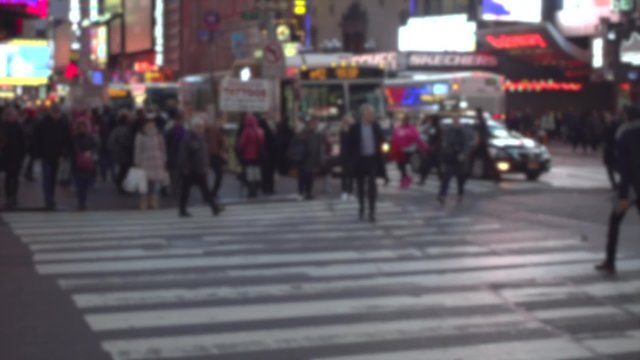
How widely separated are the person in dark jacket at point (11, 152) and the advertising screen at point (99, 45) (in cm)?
7410

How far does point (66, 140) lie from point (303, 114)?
501 inches

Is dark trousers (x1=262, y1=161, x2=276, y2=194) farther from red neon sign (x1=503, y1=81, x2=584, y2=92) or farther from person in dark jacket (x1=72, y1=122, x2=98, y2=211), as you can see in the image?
red neon sign (x1=503, y1=81, x2=584, y2=92)

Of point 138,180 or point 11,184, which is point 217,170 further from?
point 11,184

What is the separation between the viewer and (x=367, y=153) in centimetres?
1906

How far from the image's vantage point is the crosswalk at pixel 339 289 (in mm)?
9375

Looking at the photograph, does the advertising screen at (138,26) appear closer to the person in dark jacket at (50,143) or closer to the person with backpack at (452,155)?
the person with backpack at (452,155)

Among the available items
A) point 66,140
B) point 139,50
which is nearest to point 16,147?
point 66,140

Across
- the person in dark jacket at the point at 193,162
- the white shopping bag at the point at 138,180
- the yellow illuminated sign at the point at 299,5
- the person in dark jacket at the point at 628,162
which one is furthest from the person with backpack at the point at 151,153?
the yellow illuminated sign at the point at 299,5

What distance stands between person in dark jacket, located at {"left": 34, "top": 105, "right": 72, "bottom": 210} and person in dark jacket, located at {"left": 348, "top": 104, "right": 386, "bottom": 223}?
18.1ft

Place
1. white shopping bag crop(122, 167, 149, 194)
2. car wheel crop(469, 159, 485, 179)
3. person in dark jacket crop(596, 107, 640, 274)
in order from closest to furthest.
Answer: person in dark jacket crop(596, 107, 640, 274) → white shopping bag crop(122, 167, 149, 194) → car wheel crop(469, 159, 485, 179)

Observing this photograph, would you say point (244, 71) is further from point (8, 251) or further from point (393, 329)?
point (393, 329)

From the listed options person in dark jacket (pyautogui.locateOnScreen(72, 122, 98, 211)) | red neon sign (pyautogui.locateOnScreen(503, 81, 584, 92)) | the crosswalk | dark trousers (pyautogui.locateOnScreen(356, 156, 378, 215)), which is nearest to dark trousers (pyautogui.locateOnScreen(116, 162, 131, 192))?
person in dark jacket (pyautogui.locateOnScreen(72, 122, 98, 211))

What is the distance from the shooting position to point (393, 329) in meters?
9.95

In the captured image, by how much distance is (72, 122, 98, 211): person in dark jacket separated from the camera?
69.8 ft
